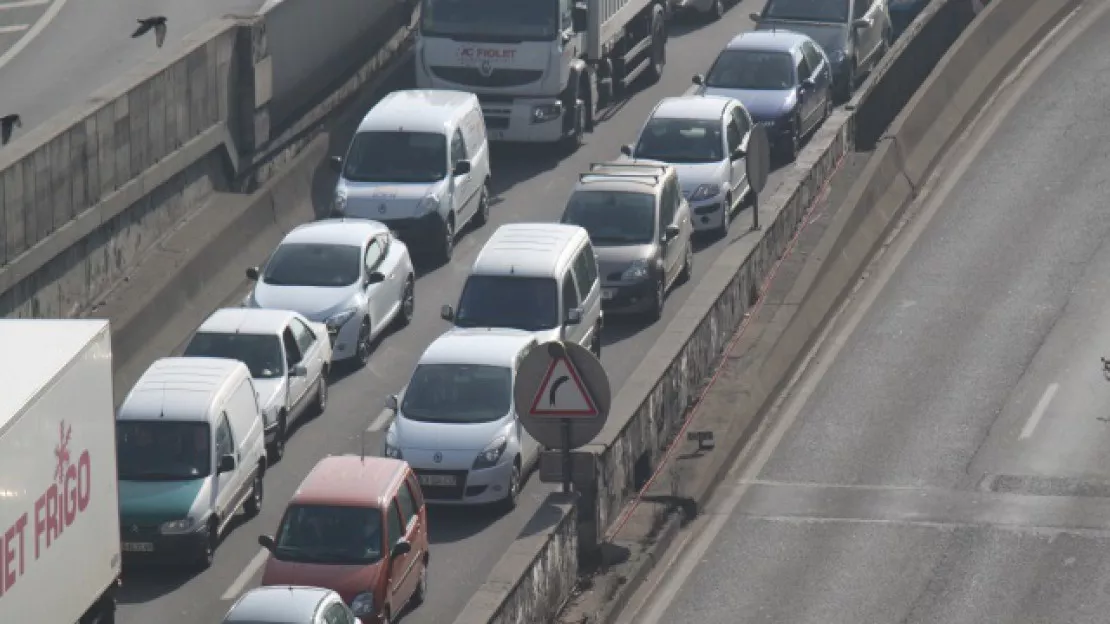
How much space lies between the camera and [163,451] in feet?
91.1

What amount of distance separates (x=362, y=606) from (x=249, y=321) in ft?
→ 23.2

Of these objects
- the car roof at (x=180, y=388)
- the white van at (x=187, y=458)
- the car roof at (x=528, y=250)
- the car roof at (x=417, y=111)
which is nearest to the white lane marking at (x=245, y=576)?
the white van at (x=187, y=458)

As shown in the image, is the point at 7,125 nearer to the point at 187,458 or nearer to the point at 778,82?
the point at 187,458

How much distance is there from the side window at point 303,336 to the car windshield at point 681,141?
9106 millimetres

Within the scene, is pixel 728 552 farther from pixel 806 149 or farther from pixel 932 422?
pixel 806 149

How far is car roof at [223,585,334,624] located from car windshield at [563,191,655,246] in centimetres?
1318

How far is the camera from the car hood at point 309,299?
33000 millimetres

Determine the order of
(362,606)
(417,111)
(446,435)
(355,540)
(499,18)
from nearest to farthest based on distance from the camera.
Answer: (362,606), (355,540), (446,435), (417,111), (499,18)

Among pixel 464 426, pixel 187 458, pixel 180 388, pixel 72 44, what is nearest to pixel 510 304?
pixel 464 426

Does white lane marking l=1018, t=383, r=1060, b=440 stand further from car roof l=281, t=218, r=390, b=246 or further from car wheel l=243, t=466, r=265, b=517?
car wheel l=243, t=466, r=265, b=517

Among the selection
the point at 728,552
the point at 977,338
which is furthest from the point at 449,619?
the point at 977,338

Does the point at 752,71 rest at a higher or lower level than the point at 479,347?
lower

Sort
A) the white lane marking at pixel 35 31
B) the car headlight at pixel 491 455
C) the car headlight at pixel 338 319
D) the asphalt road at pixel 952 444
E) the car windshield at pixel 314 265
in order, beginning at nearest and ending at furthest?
1. the asphalt road at pixel 952 444
2. the car headlight at pixel 491 455
3. the car headlight at pixel 338 319
4. the car windshield at pixel 314 265
5. the white lane marking at pixel 35 31

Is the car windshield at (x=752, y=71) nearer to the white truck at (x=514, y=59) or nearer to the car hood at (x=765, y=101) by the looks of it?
the car hood at (x=765, y=101)
